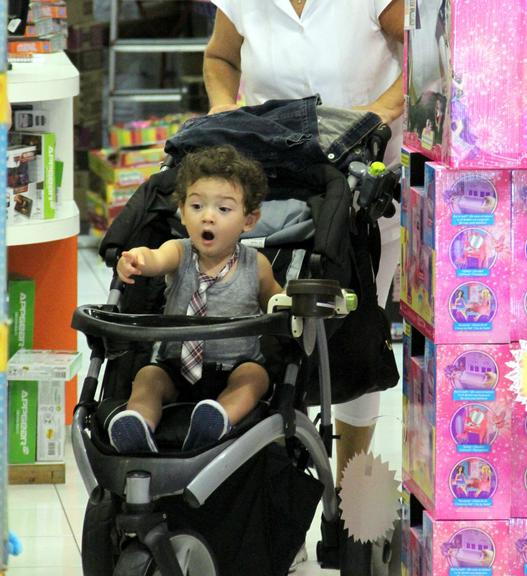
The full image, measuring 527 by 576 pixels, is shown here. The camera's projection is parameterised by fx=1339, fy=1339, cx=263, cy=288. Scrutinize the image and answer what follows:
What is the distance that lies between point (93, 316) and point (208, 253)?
39 cm

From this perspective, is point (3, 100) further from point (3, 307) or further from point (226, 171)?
point (226, 171)

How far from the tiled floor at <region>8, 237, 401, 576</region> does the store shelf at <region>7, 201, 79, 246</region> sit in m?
0.77

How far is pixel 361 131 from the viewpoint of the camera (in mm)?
3141

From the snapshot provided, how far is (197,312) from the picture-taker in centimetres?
297

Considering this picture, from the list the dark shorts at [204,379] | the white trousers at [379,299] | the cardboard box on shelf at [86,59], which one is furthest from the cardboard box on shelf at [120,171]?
the dark shorts at [204,379]

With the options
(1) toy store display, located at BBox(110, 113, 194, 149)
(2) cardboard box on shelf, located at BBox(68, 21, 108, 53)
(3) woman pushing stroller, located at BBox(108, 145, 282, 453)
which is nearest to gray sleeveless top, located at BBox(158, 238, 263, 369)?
(3) woman pushing stroller, located at BBox(108, 145, 282, 453)


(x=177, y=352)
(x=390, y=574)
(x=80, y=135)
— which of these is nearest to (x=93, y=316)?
(x=177, y=352)

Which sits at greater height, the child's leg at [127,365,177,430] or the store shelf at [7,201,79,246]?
the store shelf at [7,201,79,246]

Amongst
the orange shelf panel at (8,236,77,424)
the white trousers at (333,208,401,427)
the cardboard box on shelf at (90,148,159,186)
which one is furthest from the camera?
the cardboard box on shelf at (90,148,159,186)

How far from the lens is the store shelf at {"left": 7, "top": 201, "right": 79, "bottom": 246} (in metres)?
4.23

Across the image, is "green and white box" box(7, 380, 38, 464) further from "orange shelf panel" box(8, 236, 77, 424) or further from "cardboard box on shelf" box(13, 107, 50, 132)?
"cardboard box on shelf" box(13, 107, 50, 132)

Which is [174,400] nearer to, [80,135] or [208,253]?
[208,253]

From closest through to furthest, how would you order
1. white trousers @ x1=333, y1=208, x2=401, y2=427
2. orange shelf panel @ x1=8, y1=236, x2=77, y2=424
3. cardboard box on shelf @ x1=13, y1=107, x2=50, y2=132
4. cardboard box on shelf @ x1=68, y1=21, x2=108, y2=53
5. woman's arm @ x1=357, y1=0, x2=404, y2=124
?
woman's arm @ x1=357, y1=0, x2=404, y2=124
white trousers @ x1=333, y1=208, x2=401, y2=427
cardboard box on shelf @ x1=13, y1=107, x2=50, y2=132
orange shelf panel @ x1=8, y1=236, x2=77, y2=424
cardboard box on shelf @ x1=68, y1=21, x2=108, y2=53

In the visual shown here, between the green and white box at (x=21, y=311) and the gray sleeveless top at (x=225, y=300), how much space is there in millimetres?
1434
